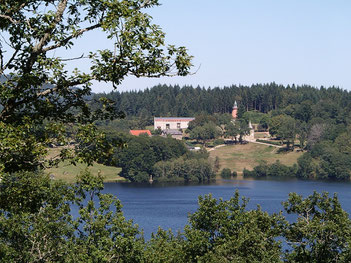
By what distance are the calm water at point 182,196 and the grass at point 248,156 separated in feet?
77.2

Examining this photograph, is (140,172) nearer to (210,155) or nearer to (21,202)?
(210,155)

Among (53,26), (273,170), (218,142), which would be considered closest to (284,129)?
(218,142)

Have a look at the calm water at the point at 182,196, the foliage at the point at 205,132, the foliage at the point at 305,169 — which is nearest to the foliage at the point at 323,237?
the calm water at the point at 182,196

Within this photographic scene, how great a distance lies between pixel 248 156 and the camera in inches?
6841

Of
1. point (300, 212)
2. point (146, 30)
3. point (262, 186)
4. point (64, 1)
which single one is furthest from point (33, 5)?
point (262, 186)

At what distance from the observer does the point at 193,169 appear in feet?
490

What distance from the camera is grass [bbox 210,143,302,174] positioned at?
166 metres

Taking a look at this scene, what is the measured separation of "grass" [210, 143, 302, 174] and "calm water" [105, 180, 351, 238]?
2352 centimetres

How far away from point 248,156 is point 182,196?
221 feet

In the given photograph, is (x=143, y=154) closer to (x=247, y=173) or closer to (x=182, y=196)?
(x=247, y=173)

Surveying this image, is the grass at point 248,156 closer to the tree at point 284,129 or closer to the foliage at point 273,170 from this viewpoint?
the foliage at point 273,170

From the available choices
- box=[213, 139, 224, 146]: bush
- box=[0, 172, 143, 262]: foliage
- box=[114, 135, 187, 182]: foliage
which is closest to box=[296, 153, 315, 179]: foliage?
box=[114, 135, 187, 182]: foliage

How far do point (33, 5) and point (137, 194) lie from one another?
10412cm

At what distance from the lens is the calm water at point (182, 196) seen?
75.9 meters
